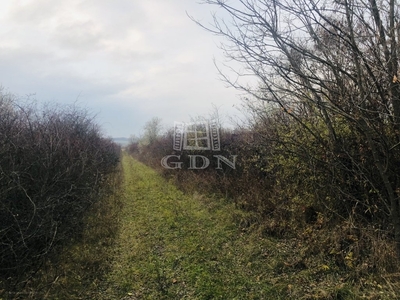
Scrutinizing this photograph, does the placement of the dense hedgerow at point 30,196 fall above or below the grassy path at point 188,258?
above

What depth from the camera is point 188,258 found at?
484 cm

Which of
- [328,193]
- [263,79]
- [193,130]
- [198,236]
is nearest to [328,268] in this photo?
[328,193]

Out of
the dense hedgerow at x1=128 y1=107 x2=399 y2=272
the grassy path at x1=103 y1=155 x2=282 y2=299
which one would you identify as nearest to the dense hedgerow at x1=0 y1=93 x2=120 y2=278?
the grassy path at x1=103 y1=155 x2=282 y2=299

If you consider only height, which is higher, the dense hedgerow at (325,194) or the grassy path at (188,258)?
the dense hedgerow at (325,194)

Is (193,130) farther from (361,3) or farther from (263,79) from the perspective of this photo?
(361,3)

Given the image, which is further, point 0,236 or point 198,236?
point 198,236

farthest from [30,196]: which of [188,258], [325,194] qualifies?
[325,194]

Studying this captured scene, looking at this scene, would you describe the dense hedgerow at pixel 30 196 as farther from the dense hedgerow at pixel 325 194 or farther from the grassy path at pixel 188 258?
the dense hedgerow at pixel 325 194

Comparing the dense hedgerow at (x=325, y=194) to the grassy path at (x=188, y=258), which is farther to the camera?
the dense hedgerow at (x=325, y=194)

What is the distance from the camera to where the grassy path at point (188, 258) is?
12.5 ft

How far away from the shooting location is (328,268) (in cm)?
405

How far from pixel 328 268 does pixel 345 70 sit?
9.91 feet

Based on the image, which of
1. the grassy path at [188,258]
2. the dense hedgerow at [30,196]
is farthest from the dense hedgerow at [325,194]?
the dense hedgerow at [30,196]

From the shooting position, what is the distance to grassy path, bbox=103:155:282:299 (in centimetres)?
379
